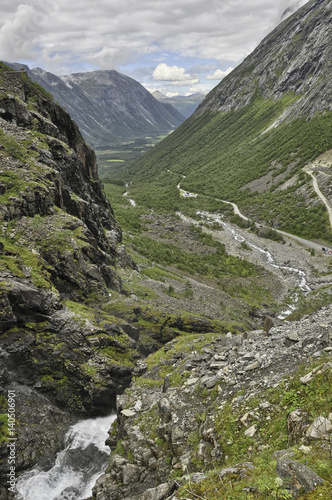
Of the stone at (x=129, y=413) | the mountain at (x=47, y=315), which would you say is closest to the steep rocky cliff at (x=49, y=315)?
the mountain at (x=47, y=315)

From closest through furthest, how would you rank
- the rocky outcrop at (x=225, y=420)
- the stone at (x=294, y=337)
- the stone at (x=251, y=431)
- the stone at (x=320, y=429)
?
the stone at (x=320, y=429), the rocky outcrop at (x=225, y=420), the stone at (x=251, y=431), the stone at (x=294, y=337)

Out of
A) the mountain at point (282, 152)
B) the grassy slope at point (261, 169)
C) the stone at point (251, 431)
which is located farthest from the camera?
the mountain at point (282, 152)

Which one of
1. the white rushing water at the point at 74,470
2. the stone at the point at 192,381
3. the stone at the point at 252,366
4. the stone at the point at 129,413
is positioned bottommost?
the white rushing water at the point at 74,470

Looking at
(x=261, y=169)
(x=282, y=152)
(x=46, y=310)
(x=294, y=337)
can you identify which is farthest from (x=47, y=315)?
(x=282, y=152)

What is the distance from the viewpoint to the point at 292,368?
458 inches

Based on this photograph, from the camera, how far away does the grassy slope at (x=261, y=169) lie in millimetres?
84825

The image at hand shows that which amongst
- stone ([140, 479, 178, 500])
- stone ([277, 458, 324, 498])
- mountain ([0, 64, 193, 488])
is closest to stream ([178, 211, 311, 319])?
mountain ([0, 64, 193, 488])

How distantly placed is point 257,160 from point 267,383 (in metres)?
134

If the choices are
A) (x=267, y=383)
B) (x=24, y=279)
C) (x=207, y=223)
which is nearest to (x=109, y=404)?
(x=24, y=279)

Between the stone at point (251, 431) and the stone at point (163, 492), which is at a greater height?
the stone at point (251, 431)

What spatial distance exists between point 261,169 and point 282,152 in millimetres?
11769

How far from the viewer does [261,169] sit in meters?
120

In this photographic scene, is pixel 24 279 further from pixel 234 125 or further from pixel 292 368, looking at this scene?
pixel 234 125

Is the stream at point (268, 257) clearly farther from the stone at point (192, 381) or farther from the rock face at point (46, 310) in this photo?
the stone at point (192, 381)
